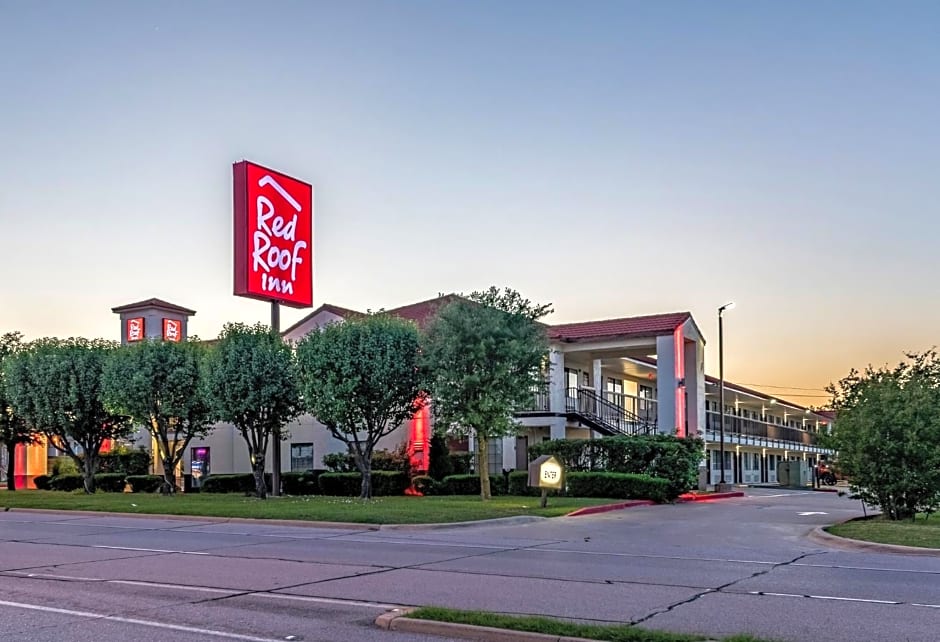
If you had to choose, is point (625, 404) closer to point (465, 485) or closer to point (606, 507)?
point (465, 485)

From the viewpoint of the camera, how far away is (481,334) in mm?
29109

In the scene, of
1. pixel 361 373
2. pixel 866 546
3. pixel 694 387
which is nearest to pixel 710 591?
pixel 866 546

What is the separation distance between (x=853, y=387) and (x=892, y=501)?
9.87 feet

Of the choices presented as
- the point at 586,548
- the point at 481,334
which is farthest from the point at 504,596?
the point at 481,334

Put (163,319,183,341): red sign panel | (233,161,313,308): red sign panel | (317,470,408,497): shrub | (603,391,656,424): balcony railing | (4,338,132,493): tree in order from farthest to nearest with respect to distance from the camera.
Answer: (163,319,183,341): red sign panel < (603,391,656,424): balcony railing < (4,338,132,493): tree < (317,470,408,497): shrub < (233,161,313,308): red sign panel

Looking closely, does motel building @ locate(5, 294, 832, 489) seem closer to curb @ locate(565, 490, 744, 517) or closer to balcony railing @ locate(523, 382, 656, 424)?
balcony railing @ locate(523, 382, 656, 424)

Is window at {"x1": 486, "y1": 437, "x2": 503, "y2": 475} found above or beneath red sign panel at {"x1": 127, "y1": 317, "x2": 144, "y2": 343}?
beneath

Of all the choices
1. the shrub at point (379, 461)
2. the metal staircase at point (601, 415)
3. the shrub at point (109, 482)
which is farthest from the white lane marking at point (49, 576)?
the shrub at point (109, 482)

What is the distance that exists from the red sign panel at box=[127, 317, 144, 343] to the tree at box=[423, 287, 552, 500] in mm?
25483

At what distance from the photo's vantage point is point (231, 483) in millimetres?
39906

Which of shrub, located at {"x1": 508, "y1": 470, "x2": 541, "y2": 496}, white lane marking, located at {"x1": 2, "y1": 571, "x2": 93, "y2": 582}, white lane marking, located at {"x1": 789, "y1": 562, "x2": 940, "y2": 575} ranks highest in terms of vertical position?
white lane marking, located at {"x1": 2, "y1": 571, "x2": 93, "y2": 582}

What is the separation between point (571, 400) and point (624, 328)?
4334 millimetres

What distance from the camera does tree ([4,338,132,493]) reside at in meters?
37.8

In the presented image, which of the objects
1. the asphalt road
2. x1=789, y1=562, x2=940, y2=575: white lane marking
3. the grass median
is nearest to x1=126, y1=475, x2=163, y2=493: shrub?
the asphalt road
